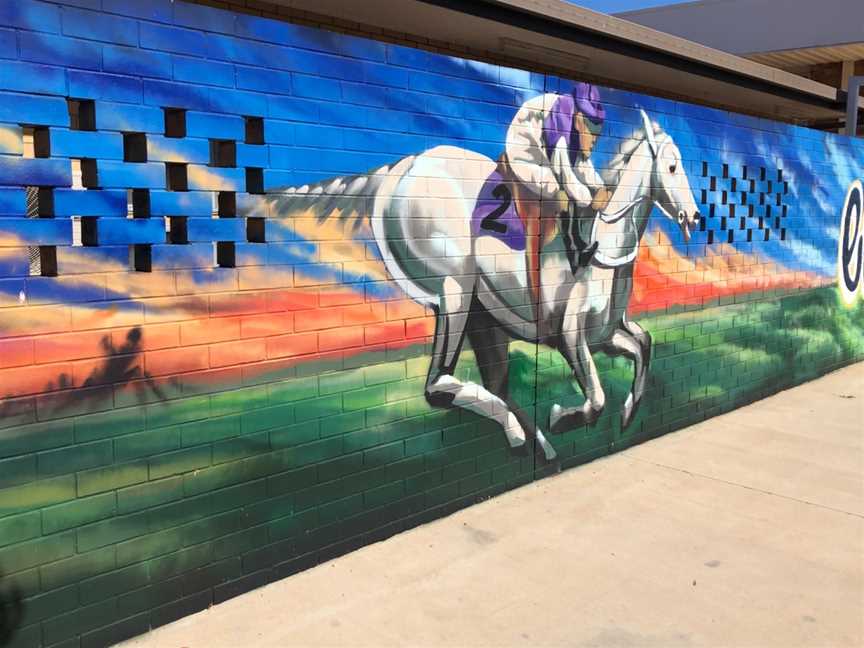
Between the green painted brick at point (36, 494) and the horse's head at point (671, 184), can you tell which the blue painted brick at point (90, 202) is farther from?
the horse's head at point (671, 184)

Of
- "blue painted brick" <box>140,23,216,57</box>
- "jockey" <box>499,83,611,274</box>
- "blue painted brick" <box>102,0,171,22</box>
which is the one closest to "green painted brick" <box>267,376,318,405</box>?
"blue painted brick" <box>140,23,216,57</box>

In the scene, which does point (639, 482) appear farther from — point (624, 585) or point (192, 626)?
point (192, 626)

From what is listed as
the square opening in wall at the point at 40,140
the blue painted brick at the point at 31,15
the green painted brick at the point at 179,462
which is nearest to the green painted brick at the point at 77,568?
the green painted brick at the point at 179,462

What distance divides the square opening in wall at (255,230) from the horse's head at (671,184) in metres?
3.29

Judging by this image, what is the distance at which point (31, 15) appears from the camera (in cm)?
281

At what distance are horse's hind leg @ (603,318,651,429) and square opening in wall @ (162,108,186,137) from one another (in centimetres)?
344

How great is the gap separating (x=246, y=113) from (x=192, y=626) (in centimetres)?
220

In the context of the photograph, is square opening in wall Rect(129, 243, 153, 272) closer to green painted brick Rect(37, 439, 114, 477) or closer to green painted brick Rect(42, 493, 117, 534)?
green painted brick Rect(37, 439, 114, 477)

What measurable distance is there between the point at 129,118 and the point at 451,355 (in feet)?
7.14

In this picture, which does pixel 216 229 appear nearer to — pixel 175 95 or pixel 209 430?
pixel 175 95

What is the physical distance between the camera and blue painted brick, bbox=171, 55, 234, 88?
3223 millimetres

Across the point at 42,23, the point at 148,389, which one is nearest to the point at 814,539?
the point at 148,389

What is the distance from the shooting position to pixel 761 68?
9.66m

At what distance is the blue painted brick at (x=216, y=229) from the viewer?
10.9ft
